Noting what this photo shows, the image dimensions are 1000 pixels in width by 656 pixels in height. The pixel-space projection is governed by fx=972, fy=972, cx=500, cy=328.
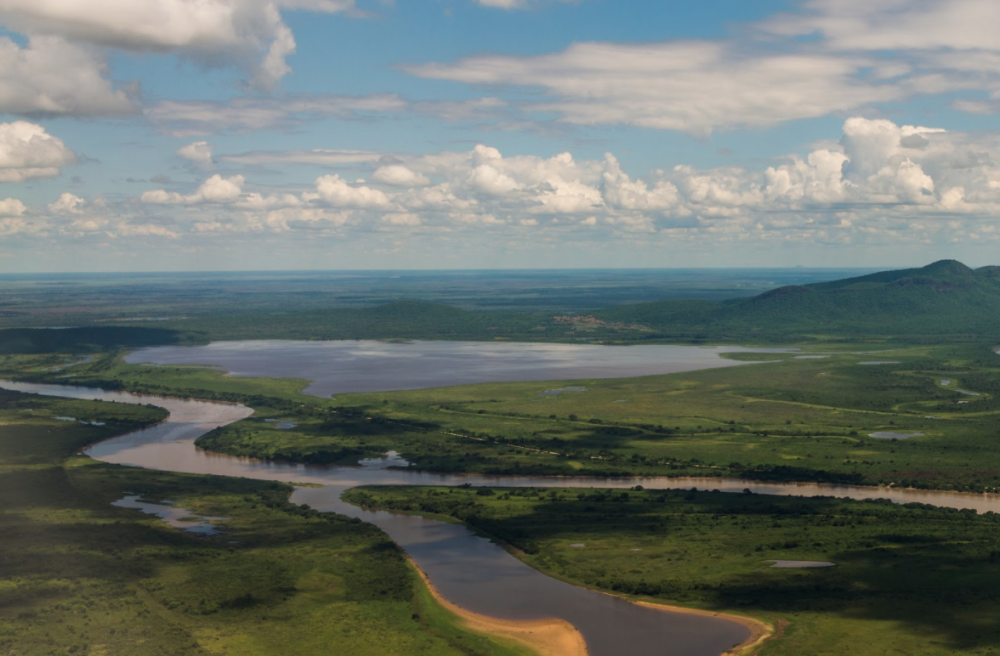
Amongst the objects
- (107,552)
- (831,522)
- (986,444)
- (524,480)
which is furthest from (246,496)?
(986,444)

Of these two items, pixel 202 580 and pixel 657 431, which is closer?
pixel 202 580

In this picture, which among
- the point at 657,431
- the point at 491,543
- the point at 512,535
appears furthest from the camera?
the point at 657,431

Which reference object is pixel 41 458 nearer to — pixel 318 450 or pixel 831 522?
pixel 318 450

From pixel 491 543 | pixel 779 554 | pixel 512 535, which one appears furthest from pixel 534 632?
pixel 779 554

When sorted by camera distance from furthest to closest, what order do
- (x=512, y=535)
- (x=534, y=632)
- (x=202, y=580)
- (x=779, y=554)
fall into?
(x=512, y=535)
(x=779, y=554)
(x=202, y=580)
(x=534, y=632)

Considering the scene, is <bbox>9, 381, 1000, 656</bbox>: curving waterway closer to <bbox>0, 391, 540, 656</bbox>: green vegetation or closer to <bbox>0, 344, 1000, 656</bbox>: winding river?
<bbox>0, 344, 1000, 656</bbox>: winding river

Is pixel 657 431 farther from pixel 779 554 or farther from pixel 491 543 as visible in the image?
pixel 779 554

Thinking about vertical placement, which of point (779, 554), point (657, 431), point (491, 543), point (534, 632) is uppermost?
point (657, 431)
